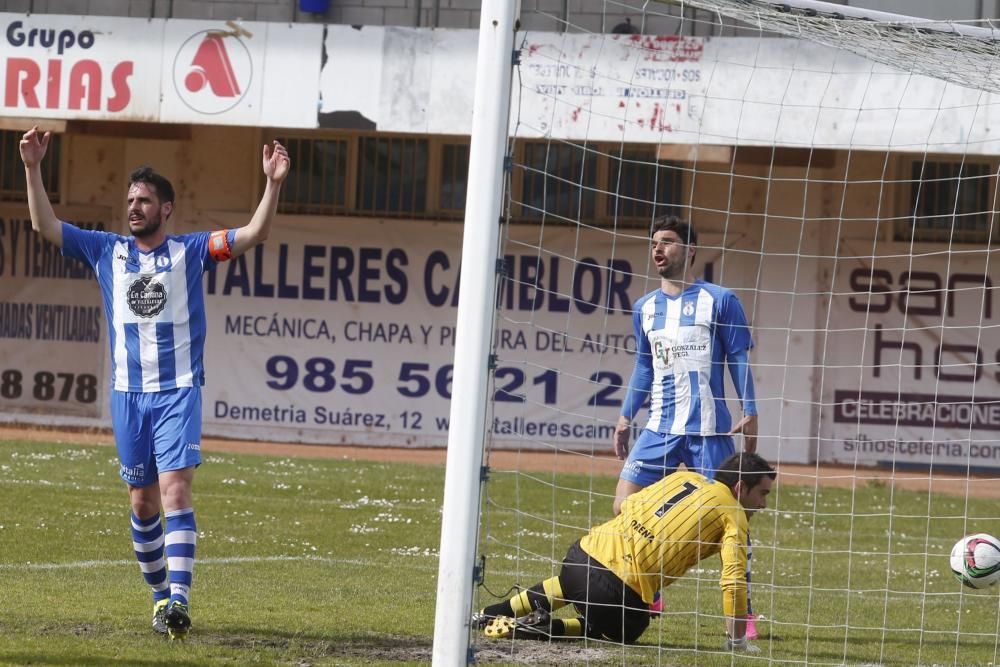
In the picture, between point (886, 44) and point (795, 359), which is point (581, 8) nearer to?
point (795, 359)

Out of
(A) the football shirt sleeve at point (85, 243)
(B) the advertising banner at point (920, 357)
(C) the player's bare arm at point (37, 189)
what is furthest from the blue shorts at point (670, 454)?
(B) the advertising banner at point (920, 357)

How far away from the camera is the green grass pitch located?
635 centimetres

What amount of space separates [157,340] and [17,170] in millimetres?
14873

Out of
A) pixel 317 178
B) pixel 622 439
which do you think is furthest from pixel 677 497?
pixel 317 178

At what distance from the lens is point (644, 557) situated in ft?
21.4

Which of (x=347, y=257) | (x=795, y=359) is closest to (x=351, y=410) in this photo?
(x=347, y=257)

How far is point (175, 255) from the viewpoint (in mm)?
6598

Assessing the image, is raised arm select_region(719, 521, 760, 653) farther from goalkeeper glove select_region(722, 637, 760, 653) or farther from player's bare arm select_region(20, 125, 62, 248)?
player's bare arm select_region(20, 125, 62, 248)

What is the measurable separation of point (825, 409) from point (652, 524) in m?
12.6

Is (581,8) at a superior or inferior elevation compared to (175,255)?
superior

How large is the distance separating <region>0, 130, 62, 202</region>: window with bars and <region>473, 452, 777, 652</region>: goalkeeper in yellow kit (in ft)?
49.3

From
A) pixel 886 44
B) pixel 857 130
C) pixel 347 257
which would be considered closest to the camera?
pixel 886 44

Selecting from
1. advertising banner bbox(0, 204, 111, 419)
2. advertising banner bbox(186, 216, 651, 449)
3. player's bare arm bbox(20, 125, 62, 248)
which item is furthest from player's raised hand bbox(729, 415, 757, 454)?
advertising banner bbox(0, 204, 111, 419)

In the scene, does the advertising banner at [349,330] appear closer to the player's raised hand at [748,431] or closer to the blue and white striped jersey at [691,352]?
the blue and white striped jersey at [691,352]
